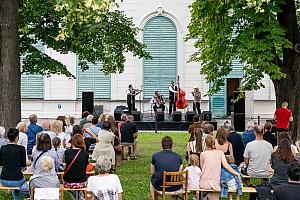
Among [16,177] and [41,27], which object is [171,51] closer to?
[41,27]

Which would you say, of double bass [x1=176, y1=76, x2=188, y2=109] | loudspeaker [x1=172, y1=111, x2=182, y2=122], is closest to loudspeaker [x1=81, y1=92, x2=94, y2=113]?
loudspeaker [x1=172, y1=111, x2=182, y2=122]

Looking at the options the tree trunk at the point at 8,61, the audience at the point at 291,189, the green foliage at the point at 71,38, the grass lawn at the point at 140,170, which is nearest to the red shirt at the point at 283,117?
the grass lawn at the point at 140,170

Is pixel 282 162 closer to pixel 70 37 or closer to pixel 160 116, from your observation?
pixel 70 37

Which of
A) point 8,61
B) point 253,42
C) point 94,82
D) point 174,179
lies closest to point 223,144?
point 174,179

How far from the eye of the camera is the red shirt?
18250 mm

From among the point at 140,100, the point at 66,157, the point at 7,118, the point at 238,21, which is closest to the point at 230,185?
the point at 66,157

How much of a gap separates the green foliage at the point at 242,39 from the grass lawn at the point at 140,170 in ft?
9.73

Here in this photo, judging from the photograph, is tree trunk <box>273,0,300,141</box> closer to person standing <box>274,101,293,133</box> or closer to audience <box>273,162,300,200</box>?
person standing <box>274,101,293,133</box>

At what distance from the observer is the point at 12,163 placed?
11062mm

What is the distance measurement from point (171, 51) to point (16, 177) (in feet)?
82.8

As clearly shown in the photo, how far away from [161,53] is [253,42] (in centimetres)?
1874

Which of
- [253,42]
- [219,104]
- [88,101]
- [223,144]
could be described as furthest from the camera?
[219,104]

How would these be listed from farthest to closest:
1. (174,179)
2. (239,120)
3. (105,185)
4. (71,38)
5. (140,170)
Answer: (239,120)
(71,38)
(140,170)
(174,179)
(105,185)

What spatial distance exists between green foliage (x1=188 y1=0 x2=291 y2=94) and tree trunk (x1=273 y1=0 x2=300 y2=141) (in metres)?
0.30
